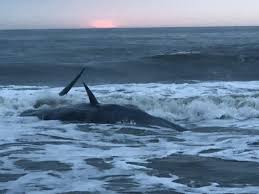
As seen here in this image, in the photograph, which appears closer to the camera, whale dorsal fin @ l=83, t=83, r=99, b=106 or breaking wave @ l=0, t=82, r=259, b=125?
whale dorsal fin @ l=83, t=83, r=99, b=106

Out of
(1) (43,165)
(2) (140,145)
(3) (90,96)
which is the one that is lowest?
(2) (140,145)

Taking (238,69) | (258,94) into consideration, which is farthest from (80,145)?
(238,69)

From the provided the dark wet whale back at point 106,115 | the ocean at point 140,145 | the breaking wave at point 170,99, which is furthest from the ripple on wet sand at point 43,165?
the breaking wave at point 170,99

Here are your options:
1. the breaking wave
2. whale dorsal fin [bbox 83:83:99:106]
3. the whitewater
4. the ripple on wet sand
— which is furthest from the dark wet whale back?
the ripple on wet sand

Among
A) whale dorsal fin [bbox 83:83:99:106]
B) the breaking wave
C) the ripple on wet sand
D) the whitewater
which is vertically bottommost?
the breaking wave

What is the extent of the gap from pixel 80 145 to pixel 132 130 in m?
2.02

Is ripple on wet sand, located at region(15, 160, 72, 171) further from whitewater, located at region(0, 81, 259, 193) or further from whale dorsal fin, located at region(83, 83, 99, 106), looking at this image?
whale dorsal fin, located at region(83, 83, 99, 106)

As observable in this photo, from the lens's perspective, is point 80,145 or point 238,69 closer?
point 80,145

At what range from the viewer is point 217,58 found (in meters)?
38.9

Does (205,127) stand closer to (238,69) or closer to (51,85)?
(51,85)

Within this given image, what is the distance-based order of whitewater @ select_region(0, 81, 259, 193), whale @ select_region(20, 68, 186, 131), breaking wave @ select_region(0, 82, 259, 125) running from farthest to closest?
1. breaking wave @ select_region(0, 82, 259, 125)
2. whale @ select_region(20, 68, 186, 131)
3. whitewater @ select_region(0, 81, 259, 193)

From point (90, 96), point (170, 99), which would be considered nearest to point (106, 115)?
point (90, 96)

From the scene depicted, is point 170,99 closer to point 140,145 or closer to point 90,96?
point 90,96

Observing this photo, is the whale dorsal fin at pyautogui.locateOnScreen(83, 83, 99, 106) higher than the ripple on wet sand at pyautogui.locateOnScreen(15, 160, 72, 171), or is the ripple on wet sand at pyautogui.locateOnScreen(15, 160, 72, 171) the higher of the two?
the whale dorsal fin at pyautogui.locateOnScreen(83, 83, 99, 106)
